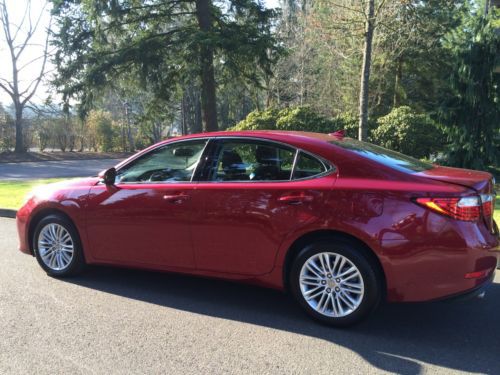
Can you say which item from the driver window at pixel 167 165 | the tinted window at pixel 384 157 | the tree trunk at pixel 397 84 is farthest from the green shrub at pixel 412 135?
the driver window at pixel 167 165

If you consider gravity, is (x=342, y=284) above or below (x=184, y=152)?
below

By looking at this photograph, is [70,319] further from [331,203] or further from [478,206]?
[478,206]

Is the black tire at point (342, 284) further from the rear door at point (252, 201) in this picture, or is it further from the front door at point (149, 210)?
the front door at point (149, 210)

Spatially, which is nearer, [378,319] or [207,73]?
[378,319]

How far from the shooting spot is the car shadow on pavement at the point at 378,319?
3.35 m

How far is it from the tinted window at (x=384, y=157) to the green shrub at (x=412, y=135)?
10.2 meters

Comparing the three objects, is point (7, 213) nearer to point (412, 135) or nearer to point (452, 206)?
point (452, 206)

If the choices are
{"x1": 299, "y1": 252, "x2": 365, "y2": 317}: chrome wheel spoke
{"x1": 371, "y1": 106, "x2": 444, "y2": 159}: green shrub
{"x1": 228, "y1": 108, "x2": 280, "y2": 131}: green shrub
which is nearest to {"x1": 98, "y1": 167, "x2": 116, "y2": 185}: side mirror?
{"x1": 299, "y1": 252, "x2": 365, "y2": 317}: chrome wheel spoke

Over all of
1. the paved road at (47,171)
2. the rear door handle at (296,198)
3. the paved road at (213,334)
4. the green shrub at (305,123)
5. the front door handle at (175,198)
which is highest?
the green shrub at (305,123)

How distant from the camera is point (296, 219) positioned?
3807 mm

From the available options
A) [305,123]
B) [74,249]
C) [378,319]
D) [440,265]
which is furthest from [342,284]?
[305,123]

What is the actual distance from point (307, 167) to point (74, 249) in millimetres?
2704

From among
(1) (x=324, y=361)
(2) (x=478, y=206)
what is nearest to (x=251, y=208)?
(1) (x=324, y=361)

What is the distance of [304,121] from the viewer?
1577 cm
